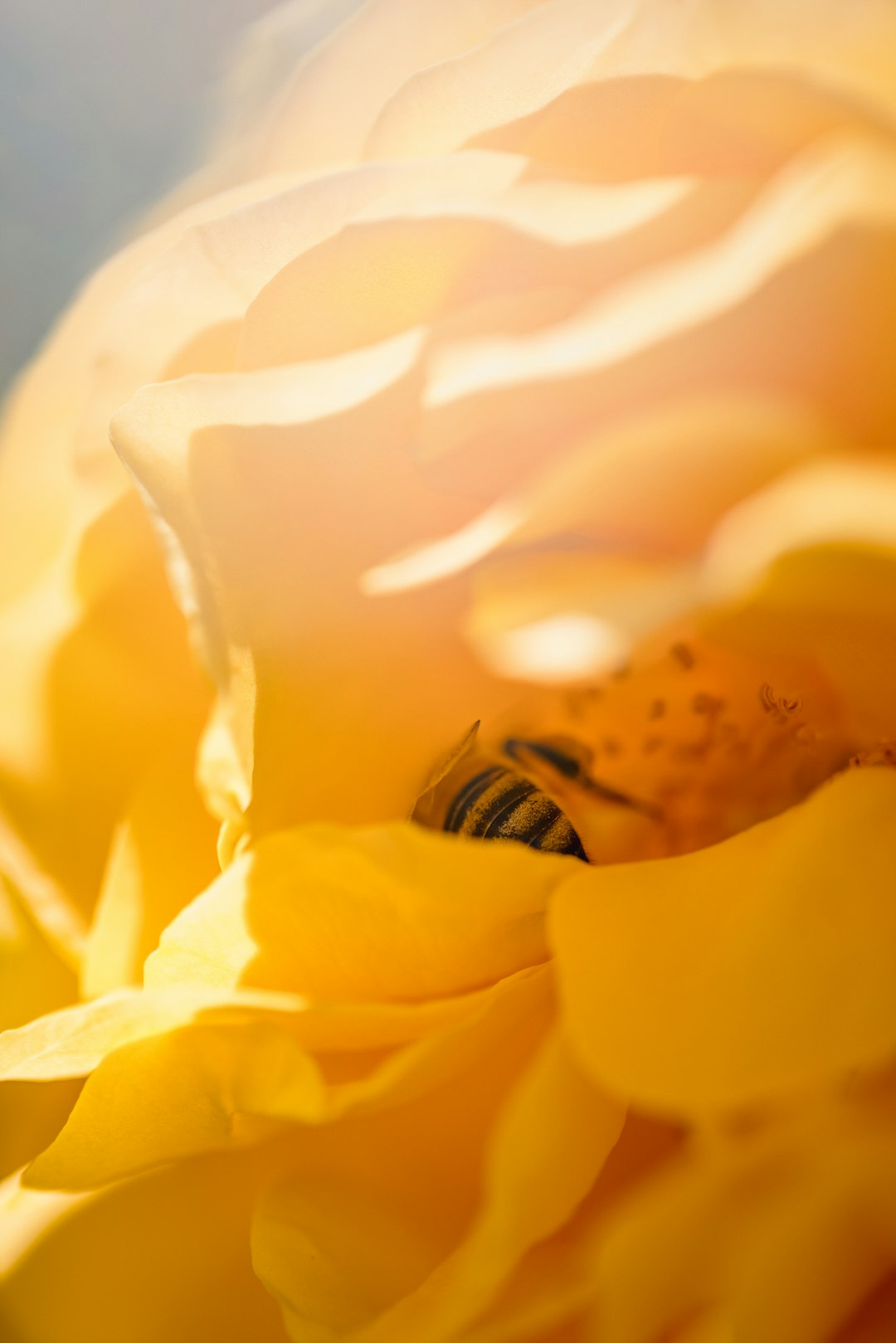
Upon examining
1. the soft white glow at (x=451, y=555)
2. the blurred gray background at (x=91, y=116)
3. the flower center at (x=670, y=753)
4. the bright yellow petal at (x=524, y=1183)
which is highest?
the blurred gray background at (x=91, y=116)

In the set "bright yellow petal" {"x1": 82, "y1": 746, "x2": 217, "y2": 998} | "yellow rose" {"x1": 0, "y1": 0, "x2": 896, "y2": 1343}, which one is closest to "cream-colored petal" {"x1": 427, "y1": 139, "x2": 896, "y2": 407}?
"yellow rose" {"x1": 0, "y1": 0, "x2": 896, "y2": 1343}

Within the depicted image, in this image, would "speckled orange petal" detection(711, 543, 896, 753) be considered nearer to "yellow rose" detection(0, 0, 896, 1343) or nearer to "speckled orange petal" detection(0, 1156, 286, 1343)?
"yellow rose" detection(0, 0, 896, 1343)

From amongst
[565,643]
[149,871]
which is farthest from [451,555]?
[149,871]

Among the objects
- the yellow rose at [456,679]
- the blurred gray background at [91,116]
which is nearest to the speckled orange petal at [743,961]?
the yellow rose at [456,679]

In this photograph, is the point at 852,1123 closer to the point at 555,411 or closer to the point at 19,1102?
the point at 555,411

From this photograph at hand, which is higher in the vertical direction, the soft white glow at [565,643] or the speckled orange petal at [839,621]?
the soft white glow at [565,643]

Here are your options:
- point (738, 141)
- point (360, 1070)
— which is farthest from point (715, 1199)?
point (738, 141)

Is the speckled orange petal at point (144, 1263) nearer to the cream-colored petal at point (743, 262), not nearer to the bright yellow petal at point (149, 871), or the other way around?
the bright yellow petal at point (149, 871)
